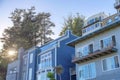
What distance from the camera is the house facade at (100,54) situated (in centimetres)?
3092

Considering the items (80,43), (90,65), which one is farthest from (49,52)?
(90,65)

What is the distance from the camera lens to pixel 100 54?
32.5m

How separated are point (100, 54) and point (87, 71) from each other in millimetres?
3827

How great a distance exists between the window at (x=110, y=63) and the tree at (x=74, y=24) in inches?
1029

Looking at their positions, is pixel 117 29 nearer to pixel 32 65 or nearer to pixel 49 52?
pixel 49 52

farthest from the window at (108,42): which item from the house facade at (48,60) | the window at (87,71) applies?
the house facade at (48,60)

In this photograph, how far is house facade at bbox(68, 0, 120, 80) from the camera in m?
30.9

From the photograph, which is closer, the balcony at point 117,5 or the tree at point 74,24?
the balcony at point 117,5

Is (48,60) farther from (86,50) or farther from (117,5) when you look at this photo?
(117,5)

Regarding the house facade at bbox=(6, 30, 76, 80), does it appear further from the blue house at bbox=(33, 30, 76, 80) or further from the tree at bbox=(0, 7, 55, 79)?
the tree at bbox=(0, 7, 55, 79)

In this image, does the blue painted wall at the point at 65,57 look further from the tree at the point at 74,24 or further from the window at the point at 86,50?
the tree at the point at 74,24

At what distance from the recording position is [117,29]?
31.6 meters

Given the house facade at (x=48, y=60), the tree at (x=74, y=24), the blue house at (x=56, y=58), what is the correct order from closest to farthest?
the blue house at (x=56, y=58) → the house facade at (x=48, y=60) → the tree at (x=74, y=24)

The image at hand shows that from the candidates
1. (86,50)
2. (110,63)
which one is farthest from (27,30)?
(110,63)
